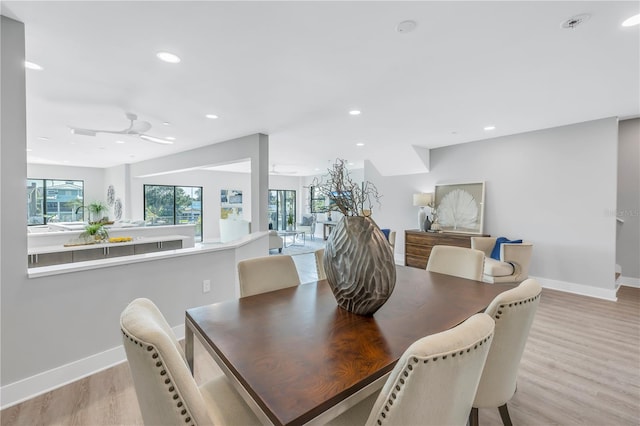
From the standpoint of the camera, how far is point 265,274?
1984 millimetres

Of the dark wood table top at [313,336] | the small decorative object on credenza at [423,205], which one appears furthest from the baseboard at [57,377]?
the small decorative object on credenza at [423,205]

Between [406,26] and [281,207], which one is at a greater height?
[406,26]

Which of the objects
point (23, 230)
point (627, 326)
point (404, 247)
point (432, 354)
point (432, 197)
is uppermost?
point (432, 197)

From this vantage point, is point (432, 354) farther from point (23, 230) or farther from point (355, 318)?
point (23, 230)

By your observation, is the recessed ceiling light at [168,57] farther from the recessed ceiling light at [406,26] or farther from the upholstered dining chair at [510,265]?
the upholstered dining chair at [510,265]

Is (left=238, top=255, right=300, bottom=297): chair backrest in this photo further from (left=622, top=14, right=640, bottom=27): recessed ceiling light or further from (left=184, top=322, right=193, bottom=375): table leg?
(left=622, top=14, right=640, bottom=27): recessed ceiling light

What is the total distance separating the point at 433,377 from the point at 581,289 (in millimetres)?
4890

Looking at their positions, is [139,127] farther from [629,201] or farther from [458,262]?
[629,201]

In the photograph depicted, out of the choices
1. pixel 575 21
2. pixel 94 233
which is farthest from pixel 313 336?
pixel 94 233

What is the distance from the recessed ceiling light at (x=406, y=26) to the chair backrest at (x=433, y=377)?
5.91 feet

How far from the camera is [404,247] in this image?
6.10m

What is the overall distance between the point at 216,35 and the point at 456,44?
66.5 inches

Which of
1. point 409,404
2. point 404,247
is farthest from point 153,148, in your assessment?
point 409,404

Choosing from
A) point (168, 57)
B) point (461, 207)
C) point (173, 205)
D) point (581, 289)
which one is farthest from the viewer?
point (173, 205)
